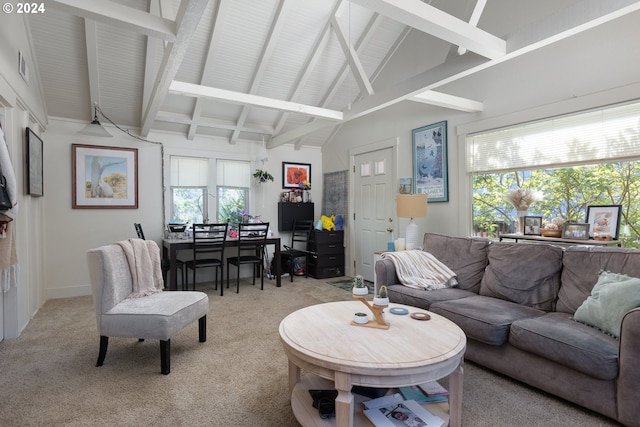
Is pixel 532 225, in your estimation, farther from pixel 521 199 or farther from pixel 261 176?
pixel 261 176

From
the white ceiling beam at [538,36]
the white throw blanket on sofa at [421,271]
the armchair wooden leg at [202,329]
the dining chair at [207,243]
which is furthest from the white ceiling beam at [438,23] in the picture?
the dining chair at [207,243]

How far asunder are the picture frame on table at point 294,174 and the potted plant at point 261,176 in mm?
368

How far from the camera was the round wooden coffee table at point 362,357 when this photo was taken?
1436mm

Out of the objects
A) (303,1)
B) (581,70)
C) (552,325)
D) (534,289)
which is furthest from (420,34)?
(552,325)

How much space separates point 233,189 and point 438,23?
4.12 metres

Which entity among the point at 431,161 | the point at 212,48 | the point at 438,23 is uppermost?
the point at 212,48

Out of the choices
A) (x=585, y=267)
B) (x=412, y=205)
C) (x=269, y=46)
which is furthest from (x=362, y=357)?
(x=269, y=46)

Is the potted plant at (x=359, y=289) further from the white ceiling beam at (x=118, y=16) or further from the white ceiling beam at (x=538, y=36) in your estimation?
the white ceiling beam at (x=118, y=16)

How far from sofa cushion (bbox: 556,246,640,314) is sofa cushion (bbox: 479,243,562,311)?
0.21ft

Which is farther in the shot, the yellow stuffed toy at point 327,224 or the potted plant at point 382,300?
the yellow stuffed toy at point 327,224

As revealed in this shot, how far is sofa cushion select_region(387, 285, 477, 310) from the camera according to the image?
9.04 feet

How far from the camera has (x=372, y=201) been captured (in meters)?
5.22

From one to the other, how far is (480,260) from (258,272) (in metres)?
3.68

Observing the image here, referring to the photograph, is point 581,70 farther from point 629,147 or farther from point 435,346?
point 435,346
